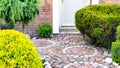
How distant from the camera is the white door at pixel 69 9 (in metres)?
9.55

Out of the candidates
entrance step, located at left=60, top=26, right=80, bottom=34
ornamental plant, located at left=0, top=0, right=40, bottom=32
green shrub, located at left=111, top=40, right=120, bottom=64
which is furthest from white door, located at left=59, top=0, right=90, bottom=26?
green shrub, located at left=111, top=40, right=120, bottom=64

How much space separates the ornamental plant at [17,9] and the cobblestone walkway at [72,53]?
4.38 ft

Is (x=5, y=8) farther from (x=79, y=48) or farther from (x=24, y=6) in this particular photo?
(x=79, y=48)

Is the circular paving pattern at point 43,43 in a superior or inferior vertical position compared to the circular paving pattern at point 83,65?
superior

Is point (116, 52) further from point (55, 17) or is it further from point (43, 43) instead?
point (55, 17)

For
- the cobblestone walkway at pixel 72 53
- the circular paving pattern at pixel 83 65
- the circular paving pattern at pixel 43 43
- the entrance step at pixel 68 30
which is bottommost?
the circular paving pattern at pixel 83 65

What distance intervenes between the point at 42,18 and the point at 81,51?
7.88ft

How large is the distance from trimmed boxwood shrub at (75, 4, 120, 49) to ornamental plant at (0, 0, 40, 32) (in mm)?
1808

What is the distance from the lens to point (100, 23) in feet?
23.6

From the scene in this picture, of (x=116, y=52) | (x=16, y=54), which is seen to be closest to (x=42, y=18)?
(x=116, y=52)

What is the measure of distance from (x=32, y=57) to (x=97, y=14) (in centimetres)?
434

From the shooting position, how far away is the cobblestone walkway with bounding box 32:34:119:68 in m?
6.39

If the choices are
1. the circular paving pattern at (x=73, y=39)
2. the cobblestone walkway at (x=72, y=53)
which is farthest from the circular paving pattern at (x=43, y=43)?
the circular paving pattern at (x=73, y=39)

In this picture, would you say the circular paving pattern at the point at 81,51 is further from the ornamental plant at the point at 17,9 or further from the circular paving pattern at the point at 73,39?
the ornamental plant at the point at 17,9
